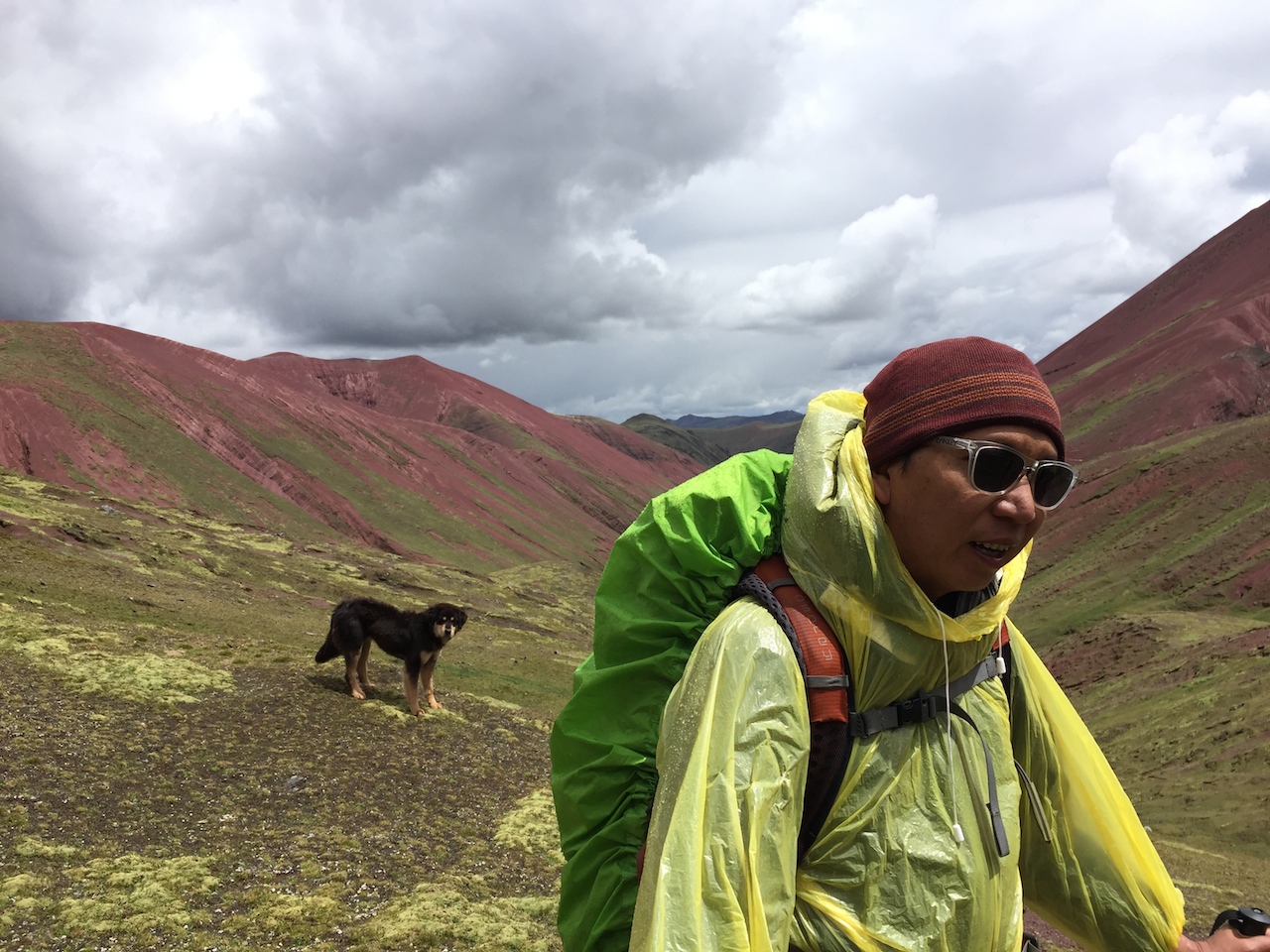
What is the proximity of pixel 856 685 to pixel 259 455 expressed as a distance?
2825 inches

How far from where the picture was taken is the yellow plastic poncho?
5.65 feet

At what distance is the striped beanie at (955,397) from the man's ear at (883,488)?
0.10 ft

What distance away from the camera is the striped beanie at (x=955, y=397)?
2.03 m

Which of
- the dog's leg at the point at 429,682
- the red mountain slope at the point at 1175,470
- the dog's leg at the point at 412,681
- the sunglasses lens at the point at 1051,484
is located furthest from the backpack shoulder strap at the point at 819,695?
the red mountain slope at the point at 1175,470

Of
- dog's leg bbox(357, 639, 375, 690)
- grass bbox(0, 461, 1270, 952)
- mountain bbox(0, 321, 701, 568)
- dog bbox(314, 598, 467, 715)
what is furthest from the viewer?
mountain bbox(0, 321, 701, 568)

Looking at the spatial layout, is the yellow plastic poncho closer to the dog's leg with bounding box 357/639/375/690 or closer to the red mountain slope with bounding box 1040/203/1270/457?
the dog's leg with bounding box 357/639/375/690

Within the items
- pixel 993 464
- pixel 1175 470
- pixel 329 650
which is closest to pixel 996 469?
pixel 993 464

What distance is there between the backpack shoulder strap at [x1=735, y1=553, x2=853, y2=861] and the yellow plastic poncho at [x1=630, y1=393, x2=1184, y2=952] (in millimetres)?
31

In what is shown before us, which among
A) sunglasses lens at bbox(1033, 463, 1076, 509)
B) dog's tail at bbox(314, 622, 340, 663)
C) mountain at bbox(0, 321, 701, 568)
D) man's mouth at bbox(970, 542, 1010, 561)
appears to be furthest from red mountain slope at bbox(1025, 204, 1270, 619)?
mountain at bbox(0, 321, 701, 568)

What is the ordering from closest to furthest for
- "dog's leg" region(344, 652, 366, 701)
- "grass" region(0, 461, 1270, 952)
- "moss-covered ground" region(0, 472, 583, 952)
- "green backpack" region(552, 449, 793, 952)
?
"green backpack" region(552, 449, 793, 952) → "moss-covered ground" region(0, 472, 583, 952) → "grass" region(0, 461, 1270, 952) → "dog's leg" region(344, 652, 366, 701)

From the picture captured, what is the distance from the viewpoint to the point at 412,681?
13438mm

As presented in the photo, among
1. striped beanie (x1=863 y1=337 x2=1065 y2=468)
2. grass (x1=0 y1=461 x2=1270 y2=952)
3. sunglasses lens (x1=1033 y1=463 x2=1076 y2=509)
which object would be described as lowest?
grass (x1=0 y1=461 x2=1270 y2=952)

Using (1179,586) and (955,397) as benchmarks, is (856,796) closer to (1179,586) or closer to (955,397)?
(955,397)

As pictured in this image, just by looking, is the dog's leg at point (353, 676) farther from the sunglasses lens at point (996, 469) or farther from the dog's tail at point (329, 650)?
the sunglasses lens at point (996, 469)
